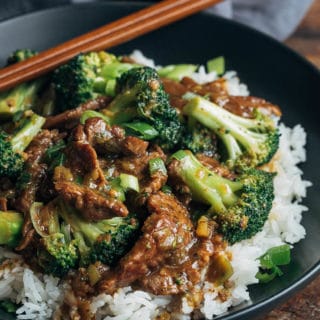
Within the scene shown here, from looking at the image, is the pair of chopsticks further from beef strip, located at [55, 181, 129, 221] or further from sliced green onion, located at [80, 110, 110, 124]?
beef strip, located at [55, 181, 129, 221]

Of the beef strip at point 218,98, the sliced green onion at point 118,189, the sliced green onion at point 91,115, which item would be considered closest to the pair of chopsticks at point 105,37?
the beef strip at point 218,98

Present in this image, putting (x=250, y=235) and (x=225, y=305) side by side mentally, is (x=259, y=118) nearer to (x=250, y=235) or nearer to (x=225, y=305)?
(x=250, y=235)

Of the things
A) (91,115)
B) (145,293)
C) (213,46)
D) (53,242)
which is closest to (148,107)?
(91,115)

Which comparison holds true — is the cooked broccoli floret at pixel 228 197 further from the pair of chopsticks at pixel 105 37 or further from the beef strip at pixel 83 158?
the pair of chopsticks at pixel 105 37

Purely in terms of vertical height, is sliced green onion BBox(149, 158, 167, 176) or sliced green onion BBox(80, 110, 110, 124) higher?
sliced green onion BBox(80, 110, 110, 124)

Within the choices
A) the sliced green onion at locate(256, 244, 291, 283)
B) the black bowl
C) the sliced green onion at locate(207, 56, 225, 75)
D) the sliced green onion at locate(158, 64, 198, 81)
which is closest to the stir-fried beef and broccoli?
the sliced green onion at locate(256, 244, 291, 283)

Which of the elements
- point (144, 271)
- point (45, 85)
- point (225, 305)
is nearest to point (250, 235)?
point (225, 305)

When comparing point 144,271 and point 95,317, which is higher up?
point 144,271
